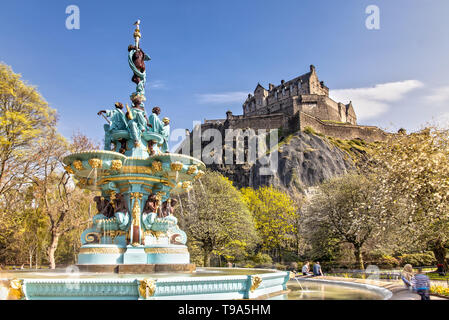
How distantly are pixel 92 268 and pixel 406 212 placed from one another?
15852mm

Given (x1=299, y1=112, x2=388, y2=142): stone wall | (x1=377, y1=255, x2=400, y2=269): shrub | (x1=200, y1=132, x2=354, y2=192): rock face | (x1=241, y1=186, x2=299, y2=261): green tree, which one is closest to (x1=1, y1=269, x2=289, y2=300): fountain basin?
(x1=377, y1=255, x2=400, y2=269): shrub

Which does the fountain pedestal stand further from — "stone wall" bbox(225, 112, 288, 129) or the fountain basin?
"stone wall" bbox(225, 112, 288, 129)

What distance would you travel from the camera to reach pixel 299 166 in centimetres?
7181

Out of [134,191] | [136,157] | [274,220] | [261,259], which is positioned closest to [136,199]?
[134,191]

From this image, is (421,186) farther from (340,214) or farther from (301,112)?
(301,112)

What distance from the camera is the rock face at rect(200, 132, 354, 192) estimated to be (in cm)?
6981

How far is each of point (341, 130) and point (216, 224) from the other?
67.8 metres

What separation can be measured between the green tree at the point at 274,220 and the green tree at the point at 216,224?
1045 centimetres

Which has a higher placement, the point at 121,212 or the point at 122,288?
the point at 121,212

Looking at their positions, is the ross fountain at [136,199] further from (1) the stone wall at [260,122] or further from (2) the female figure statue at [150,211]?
(1) the stone wall at [260,122]

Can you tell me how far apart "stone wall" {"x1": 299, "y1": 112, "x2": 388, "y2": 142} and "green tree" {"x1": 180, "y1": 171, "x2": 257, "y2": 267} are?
54271mm
